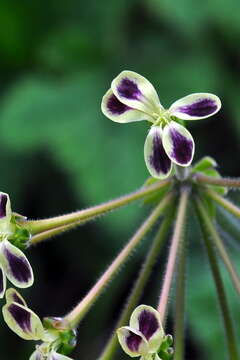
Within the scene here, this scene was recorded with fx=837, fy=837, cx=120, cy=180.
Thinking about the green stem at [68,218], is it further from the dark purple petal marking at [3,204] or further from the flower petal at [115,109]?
the flower petal at [115,109]

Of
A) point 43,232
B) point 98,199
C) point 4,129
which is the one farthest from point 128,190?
point 43,232

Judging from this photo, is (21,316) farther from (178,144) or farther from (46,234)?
(178,144)

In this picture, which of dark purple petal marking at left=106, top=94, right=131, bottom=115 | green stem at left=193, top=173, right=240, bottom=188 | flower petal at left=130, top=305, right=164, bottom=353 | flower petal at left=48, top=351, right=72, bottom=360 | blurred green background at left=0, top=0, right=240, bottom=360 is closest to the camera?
flower petal at left=130, top=305, right=164, bottom=353

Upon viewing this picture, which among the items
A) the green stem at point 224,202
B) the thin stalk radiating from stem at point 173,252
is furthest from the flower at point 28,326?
the green stem at point 224,202

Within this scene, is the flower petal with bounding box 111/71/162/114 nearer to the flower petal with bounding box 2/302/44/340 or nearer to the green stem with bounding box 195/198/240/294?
the green stem with bounding box 195/198/240/294

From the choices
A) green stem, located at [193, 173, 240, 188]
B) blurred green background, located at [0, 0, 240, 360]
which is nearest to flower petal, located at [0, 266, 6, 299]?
green stem, located at [193, 173, 240, 188]

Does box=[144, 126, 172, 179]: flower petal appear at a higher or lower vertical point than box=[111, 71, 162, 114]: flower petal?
lower

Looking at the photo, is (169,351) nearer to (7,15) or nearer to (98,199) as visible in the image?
(98,199)
